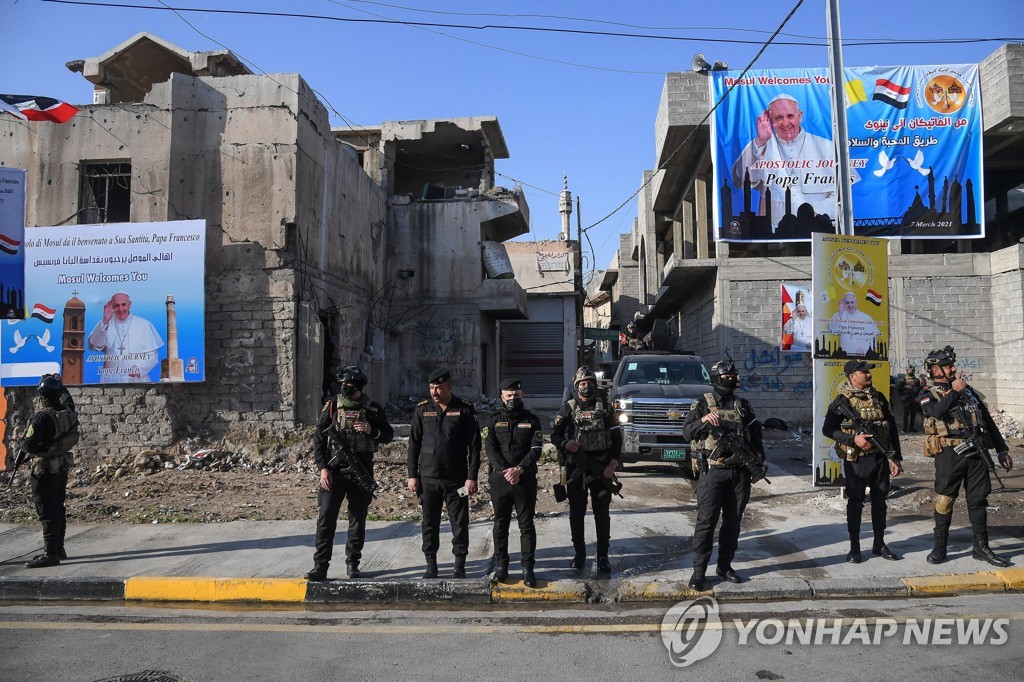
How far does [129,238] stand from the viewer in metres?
11.6

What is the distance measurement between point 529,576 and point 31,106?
924cm

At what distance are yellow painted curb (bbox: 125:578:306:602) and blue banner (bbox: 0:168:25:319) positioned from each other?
4.74m

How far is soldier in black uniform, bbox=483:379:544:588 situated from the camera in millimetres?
5184

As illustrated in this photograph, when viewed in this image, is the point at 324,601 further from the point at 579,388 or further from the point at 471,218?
the point at 471,218

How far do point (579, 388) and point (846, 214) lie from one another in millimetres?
5584

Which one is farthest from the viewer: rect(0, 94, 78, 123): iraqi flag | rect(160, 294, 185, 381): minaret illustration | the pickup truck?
rect(160, 294, 185, 381): minaret illustration

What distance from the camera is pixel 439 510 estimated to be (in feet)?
18.2

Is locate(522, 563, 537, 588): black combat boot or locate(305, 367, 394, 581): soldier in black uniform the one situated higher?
locate(305, 367, 394, 581): soldier in black uniform

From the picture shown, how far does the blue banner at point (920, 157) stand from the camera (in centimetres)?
1598

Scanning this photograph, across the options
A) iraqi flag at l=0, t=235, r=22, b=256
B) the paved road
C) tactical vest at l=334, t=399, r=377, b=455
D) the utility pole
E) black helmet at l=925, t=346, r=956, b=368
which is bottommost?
the paved road

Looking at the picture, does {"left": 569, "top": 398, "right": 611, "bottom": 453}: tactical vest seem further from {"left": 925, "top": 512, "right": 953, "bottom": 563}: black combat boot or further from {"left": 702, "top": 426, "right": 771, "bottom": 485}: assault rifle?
{"left": 925, "top": 512, "right": 953, "bottom": 563}: black combat boot

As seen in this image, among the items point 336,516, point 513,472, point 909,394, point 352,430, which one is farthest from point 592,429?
point 909,394

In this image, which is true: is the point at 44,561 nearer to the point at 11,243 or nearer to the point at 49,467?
the point at 49,467

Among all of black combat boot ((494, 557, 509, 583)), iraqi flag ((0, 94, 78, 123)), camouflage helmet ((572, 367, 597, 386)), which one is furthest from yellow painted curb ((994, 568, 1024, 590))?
iraqi flag ((0, 94, 78, 123))
